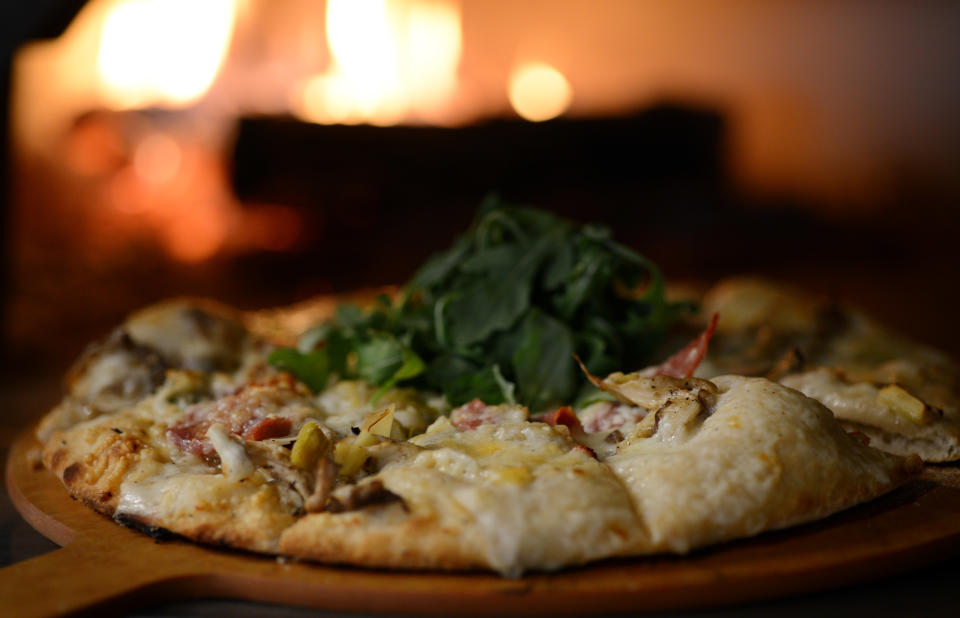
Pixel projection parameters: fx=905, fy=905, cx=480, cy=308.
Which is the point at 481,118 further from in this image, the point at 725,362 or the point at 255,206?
the point at 725,362

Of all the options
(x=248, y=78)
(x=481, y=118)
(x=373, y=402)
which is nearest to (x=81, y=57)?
(x=248, y=78)

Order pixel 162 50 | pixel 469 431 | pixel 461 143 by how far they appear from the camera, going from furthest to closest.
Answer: pixel 461 143 → pixel 162 50 → pixel 469 431

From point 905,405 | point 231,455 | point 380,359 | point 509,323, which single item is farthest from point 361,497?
point 905,405

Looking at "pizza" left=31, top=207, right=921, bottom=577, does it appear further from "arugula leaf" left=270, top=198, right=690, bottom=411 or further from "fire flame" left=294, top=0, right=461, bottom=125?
"fire flame" left=294, top=0, right=461, bottom=125

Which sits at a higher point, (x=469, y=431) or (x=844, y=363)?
(x=469, y=431)

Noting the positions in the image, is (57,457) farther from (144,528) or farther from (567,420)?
(567,420)

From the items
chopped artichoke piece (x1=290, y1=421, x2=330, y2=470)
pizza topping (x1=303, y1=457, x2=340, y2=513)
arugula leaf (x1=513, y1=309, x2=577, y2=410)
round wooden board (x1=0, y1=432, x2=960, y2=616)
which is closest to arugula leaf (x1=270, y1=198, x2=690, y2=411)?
arugula leaf (x1=513, y1=309, x2=577, y2=410)

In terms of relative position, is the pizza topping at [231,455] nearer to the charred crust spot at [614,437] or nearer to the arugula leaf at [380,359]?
the arugula leaf at [380,359]
